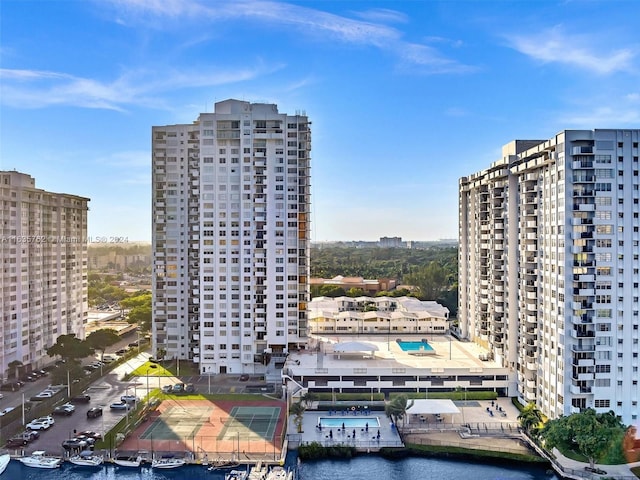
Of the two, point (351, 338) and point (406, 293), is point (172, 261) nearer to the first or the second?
point (351, 338)

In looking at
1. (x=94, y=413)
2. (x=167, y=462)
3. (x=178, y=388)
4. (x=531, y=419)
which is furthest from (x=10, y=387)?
(x=531, y=419)

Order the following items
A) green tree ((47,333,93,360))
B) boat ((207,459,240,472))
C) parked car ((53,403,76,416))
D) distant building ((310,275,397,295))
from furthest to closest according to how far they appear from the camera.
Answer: distant building ((310,275,397,295)), green tree ((47,333,93,360)), parked car ((53,403,76,416)), boat ((207,459,240,472))

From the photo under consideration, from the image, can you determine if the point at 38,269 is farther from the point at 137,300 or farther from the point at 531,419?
the point at 531,419

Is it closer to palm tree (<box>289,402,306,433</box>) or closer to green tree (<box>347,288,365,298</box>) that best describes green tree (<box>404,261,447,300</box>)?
green tree (<box>347,288,365,298</box>)

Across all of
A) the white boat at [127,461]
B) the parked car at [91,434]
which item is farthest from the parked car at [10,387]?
the white boat at [127,461]

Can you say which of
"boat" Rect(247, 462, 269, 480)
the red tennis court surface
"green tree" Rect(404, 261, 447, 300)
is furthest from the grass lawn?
"green tree" Rect(404, 261, 447, 300)

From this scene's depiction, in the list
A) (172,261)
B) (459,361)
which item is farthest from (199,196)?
(459,361)

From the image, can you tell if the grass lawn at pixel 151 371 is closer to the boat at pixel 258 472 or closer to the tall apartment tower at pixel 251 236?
the tall apartment tower at pixel 251 236
